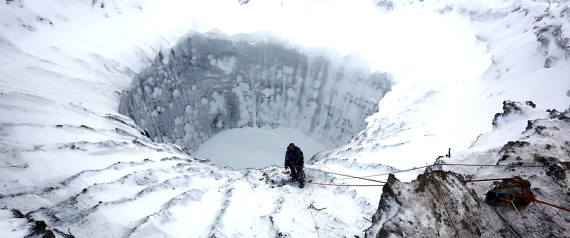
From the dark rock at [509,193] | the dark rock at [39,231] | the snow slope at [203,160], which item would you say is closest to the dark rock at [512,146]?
the snow slope at [203,160]

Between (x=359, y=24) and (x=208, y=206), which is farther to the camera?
(x=359, y=24)

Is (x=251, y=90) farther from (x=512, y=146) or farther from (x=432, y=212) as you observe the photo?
(x=432, y=212)

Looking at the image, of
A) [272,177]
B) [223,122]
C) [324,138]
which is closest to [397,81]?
[324,138]

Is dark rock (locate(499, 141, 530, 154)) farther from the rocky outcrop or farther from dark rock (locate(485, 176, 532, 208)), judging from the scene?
the rocky outcrop

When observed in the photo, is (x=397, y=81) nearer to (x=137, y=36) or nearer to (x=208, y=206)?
(x=208, y=206)

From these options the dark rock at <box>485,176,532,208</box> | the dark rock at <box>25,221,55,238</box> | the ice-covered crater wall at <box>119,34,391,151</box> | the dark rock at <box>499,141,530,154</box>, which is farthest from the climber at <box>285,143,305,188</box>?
the ice-covered crater wall at <box>119,34,391,151</box>

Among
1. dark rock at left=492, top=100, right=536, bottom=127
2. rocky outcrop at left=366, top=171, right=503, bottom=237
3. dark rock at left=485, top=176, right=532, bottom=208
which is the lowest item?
rocky outcrop at left=366, top=171, right=503, bottom=237
